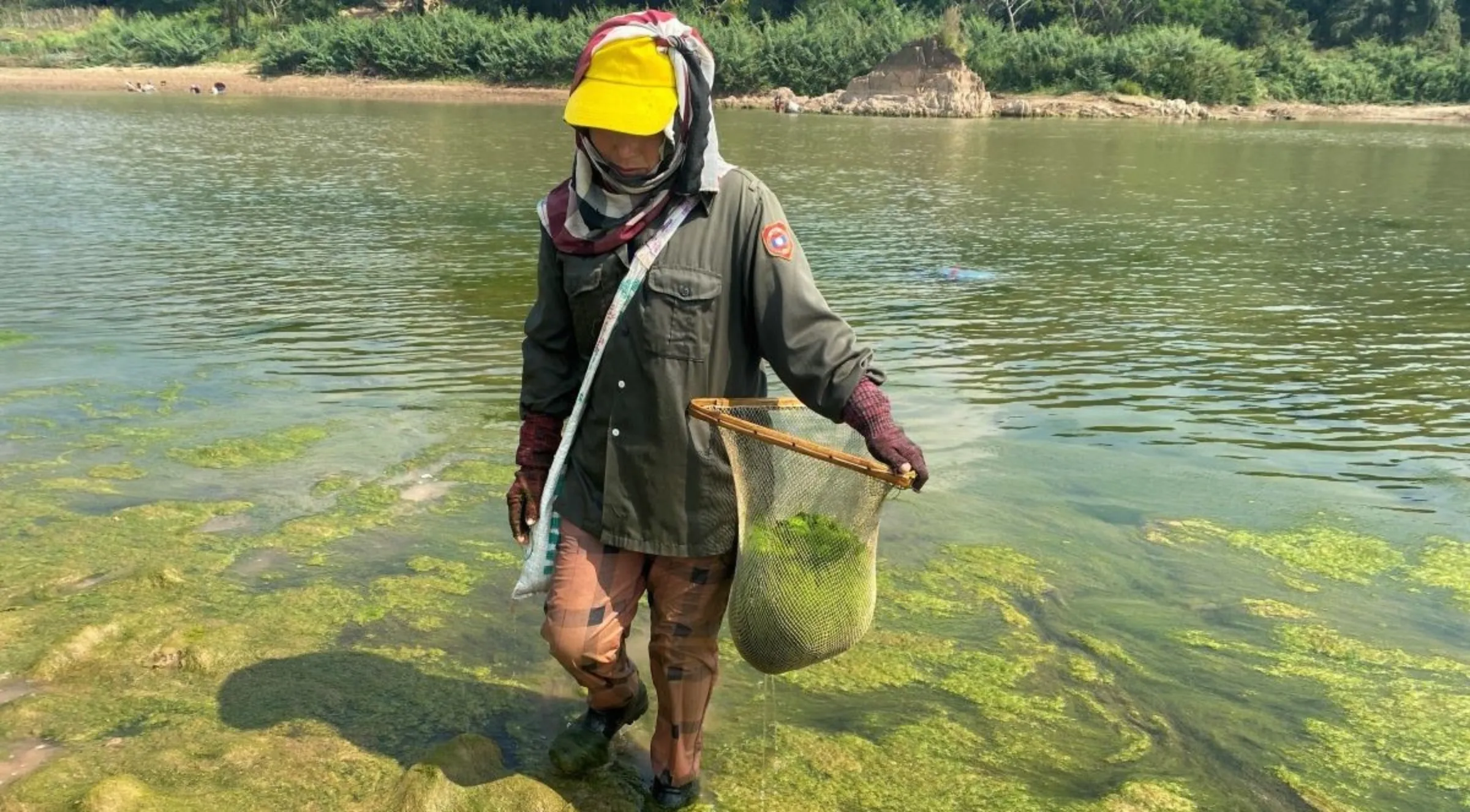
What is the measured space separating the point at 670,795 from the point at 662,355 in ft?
→ 4.13

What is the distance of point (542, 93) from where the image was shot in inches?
2242

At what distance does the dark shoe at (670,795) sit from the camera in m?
3.34

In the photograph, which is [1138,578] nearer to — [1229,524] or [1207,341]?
[1229,524]

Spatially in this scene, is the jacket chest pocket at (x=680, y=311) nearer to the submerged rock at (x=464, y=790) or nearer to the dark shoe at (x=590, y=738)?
the dark shoe at (x=590, y=738)

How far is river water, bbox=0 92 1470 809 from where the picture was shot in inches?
178

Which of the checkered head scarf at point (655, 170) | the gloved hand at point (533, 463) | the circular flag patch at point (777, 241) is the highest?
the checkered head scarf at point (655, 170)

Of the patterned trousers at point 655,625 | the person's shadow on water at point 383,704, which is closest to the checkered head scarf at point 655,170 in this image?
the patterned trousers at point 655,625

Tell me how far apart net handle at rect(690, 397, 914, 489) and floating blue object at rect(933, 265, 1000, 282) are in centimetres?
1093

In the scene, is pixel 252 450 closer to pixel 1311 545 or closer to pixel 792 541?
pixel 792 541

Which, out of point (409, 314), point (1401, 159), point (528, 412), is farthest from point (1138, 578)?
point (1401, 159)

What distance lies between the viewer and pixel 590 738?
11.3 ft

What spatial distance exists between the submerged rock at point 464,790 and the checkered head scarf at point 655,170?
4.82 feet

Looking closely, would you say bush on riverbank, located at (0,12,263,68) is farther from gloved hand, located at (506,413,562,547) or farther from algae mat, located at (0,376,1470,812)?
gloved hand, located at (506,413,562,547)

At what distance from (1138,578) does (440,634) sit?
3.11 m
